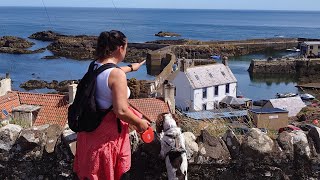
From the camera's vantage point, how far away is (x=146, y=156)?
12.5 ft

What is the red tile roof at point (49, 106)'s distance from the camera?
14.4 m

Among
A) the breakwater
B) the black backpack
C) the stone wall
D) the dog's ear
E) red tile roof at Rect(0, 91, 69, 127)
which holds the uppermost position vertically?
the black backpack

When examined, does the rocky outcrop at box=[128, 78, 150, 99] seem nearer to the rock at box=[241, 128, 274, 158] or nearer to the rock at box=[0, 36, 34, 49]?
the rock at box=[241, 128, 274, 158]

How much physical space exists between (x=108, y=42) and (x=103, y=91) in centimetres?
A: 35

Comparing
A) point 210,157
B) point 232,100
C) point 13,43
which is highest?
point 210,157

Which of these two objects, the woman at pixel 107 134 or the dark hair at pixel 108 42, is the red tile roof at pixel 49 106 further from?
the dark hair at pixel 108 42

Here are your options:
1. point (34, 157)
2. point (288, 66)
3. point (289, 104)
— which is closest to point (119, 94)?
point (34, 157)

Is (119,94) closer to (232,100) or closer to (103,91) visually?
(103,91)

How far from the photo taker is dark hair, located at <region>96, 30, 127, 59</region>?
10.4 feet

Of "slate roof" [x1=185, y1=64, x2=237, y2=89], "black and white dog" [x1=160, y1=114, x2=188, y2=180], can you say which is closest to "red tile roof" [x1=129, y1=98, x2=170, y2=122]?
"black and white dog" [x1=160, y1=114, x2=188, y2=180]

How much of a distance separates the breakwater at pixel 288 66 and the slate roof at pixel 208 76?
26194mm

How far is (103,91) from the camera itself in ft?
10.2

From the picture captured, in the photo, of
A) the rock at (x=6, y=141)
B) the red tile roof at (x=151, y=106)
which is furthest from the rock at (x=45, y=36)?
the rock at (x=6, y=141)

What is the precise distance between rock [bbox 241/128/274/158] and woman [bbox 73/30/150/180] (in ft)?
3.53
